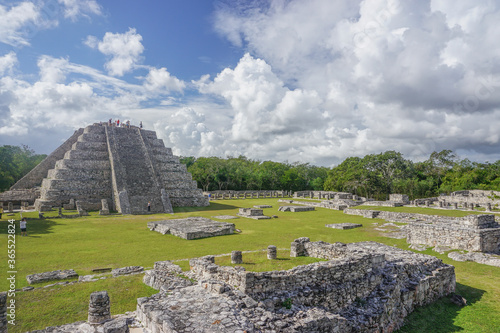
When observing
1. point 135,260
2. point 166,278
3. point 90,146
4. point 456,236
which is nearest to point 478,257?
point 456,236

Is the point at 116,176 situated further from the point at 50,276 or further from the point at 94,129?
the point at 50,276

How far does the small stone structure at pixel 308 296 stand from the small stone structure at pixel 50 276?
396 cm

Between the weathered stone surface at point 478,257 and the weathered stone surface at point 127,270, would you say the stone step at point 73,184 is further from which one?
the weathered stone surface at point 478,257

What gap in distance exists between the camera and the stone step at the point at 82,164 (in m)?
30.7

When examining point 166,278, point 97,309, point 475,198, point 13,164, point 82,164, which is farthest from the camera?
point 13,164

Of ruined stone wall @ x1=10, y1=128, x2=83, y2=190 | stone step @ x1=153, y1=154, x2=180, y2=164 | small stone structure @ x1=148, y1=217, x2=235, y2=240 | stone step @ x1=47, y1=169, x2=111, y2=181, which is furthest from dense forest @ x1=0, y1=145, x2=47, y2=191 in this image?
small stone structure @ x1=148, y1=217, x2=235, y2=240

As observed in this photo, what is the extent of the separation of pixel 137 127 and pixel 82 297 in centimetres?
3857

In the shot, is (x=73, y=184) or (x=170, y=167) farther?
(x=170, y=167)

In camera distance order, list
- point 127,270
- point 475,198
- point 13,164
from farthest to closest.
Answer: point 13,164 < point 475,198 < point 127,270

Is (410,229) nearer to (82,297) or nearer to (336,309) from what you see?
(336,309)

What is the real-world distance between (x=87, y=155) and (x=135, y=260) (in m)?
27.5

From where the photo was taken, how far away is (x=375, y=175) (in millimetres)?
48969

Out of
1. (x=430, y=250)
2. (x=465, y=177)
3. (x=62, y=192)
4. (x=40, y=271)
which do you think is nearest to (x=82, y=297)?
(x=40, y=271)

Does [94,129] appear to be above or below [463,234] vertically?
above
